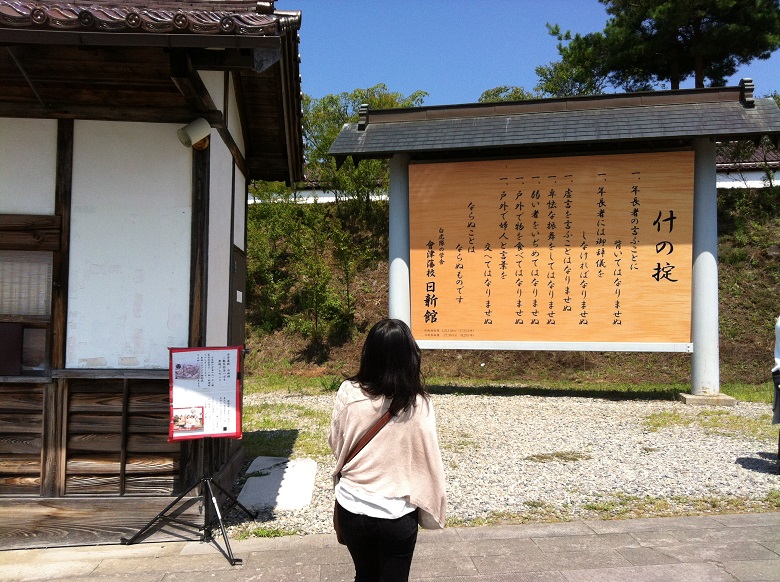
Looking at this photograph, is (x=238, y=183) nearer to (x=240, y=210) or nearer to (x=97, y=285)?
(x=240, y=210)

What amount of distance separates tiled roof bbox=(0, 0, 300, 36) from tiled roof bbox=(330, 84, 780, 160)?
7.39m

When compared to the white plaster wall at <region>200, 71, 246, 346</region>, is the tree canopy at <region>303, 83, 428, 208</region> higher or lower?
higher

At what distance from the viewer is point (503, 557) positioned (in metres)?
4.20

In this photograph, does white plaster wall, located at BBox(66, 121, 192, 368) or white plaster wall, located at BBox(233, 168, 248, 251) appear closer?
white plaster wall, located at BBox(66, 121, 192, 368)

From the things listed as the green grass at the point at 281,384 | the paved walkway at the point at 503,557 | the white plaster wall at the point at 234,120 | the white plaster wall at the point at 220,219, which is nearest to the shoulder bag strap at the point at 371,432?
the paved walkway at the point at 503,557

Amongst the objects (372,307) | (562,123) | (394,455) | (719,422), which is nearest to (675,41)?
(562,123)

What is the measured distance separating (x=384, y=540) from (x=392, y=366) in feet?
2.29

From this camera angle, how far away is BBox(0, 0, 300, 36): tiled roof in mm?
3666

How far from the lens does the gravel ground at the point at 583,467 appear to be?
5281mm

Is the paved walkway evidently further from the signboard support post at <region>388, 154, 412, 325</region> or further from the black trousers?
the signboard support post at <region>388, 154, 412, 325</region>

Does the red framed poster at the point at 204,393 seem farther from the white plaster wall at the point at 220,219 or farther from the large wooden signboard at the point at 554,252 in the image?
the large wooden signboard at the point at 554,252

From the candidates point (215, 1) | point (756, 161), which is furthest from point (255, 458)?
point (756, 161)

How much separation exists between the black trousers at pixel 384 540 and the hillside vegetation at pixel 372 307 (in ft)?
34.9

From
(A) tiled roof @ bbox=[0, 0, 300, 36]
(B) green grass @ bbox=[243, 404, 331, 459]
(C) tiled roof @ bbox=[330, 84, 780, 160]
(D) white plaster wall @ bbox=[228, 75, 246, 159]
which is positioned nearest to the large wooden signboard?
(C) tiled roof @ bbox=[330, 84, 780, 160]
